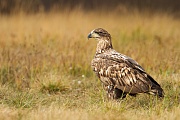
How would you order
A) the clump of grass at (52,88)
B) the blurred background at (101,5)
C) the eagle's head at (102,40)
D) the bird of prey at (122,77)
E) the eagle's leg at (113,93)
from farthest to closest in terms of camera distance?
the blurred background at (101,5) < the clump of grass at (52,88) < the eagle's head at (102,40) < the eagle's leg at (113,93) < the bird of prey at (122,77)

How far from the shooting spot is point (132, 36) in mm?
12680

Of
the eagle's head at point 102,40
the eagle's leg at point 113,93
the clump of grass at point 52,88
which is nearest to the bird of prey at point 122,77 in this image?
the eagle's leg at point 113,93

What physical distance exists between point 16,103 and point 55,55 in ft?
9.61

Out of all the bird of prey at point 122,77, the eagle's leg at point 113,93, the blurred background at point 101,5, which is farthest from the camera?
the blurred background at point 101,5

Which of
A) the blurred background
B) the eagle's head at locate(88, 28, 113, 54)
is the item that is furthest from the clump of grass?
the blurred background

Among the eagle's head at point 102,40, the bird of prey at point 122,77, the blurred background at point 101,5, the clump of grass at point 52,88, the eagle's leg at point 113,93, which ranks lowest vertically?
the clump of grass at point 52,88

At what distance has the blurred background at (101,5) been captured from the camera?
53.0 feet

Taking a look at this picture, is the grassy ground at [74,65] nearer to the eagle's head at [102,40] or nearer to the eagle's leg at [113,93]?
the eagle's leg at [113,93]

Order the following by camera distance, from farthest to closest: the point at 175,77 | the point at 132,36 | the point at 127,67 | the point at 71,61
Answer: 1. the point at 132,36
2. the point at 71,61
3. the point at 175,77
4. the point at 127,67

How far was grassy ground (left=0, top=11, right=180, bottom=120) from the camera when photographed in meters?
6.63

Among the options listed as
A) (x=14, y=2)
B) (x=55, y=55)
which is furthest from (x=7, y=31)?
(x=14, y=2)

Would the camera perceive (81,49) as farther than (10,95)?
Yes

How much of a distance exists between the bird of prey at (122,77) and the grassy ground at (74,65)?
19cm

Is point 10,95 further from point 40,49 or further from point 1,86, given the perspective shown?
point 40,49
